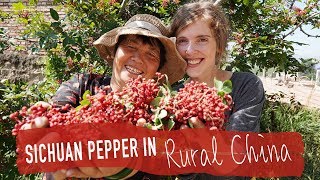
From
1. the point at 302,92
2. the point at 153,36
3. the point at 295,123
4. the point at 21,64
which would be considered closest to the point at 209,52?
the point at 153,36

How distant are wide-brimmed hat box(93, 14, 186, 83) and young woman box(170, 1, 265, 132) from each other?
0.17 feet

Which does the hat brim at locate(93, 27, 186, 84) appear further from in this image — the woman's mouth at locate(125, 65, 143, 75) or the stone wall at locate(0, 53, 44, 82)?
the stone wall at locate(0, 53, 44, 82)

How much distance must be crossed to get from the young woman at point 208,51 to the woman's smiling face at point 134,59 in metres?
0.16

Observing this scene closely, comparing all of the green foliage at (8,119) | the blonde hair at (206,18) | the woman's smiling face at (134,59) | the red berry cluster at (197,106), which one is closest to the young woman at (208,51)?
the blonde hair at (206,18)

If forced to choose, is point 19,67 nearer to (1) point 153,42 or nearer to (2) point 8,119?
(2) point 8,119

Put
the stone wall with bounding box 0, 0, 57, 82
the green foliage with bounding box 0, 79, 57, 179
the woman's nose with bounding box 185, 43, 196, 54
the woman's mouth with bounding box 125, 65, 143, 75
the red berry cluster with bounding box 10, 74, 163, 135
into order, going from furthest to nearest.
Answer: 1. the stone wall with bounding box 0, 0, 57, 82
2. the green foliage with bounding box 0, 79, 57, 179
3. the woman's nose with bounding box 185, 43, 196, 54
4. the woman's mouth with bounding box 125, 65, 143, 75
5. the red berry cluster with bounding box 10, 74, 163, 135

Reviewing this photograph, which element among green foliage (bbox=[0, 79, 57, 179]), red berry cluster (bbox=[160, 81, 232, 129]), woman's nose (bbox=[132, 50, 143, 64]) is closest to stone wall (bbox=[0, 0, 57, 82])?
green foliage (bbox=[0, 79, 57, 179])

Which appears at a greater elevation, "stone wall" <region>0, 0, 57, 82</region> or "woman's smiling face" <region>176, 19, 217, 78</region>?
"woman's smiling face" <region>176, 19, 217, 78</region>

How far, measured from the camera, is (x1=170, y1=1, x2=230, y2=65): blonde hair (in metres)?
1.60

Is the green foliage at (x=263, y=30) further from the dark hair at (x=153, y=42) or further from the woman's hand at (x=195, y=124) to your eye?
the woman's hand at (x=195, y=124)

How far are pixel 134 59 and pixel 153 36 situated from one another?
108mm

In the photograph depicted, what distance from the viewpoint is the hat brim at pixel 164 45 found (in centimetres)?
141

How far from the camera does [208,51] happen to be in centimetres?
156

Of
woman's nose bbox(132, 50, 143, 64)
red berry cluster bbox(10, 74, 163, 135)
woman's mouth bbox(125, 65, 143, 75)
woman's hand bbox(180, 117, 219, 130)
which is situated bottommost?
woman's hand bbox(180, 117, 219, 130)
